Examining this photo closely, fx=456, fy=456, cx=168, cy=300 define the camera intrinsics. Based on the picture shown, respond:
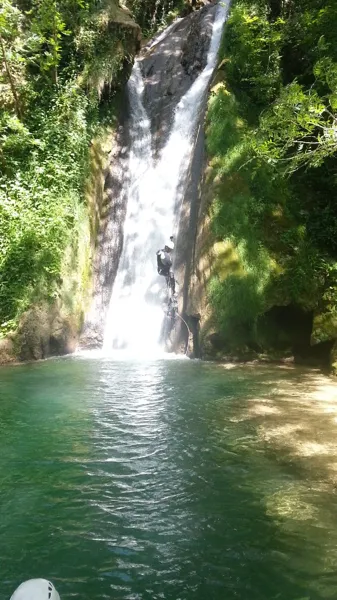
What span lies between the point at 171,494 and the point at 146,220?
1206 centimetres

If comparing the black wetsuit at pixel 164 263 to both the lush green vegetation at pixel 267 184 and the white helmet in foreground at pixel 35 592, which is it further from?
the white helmet in foreground at pixel 35 592

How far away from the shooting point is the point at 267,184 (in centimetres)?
1202

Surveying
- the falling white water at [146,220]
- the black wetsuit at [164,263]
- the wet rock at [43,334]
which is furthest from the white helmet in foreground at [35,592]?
the black wetsuit at [164,263]

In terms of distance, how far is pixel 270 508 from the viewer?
11.6 ft

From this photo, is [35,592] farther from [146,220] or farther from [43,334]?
[146,220]

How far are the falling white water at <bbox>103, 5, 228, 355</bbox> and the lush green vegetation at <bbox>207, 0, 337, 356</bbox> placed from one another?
8.18 ft

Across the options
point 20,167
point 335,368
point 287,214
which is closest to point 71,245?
point 20,167

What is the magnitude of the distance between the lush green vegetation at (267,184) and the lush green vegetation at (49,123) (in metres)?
3.87

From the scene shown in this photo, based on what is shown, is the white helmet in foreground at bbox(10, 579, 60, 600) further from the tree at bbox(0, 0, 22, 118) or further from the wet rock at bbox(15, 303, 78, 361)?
the tree at bbox(0, 0, 22, 118)

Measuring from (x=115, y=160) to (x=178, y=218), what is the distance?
11.4ft

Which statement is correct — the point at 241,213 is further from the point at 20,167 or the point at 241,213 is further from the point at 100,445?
the point at 100,445

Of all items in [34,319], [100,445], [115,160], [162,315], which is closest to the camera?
[100,445]

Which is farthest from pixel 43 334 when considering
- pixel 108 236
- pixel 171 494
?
pixel 171 494

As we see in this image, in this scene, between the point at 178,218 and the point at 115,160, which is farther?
the point at 115,160
